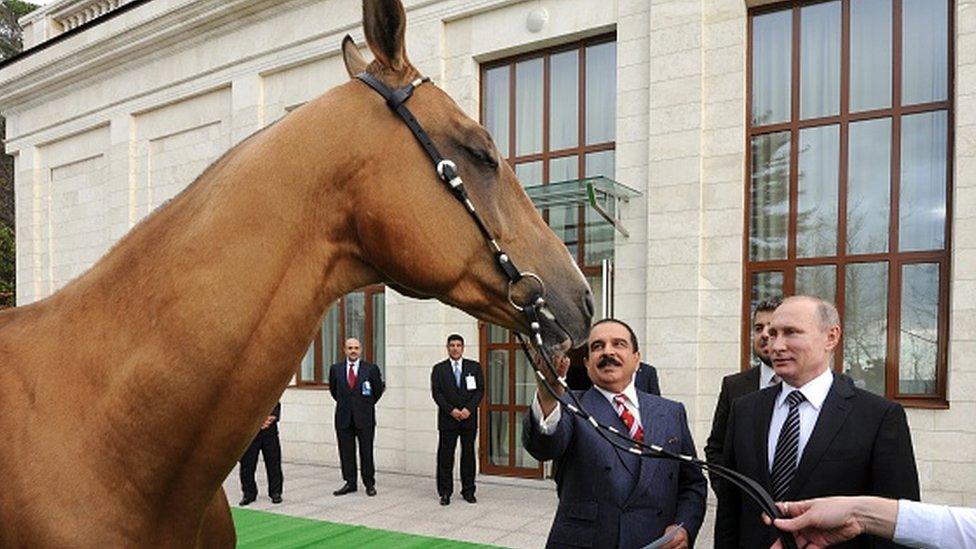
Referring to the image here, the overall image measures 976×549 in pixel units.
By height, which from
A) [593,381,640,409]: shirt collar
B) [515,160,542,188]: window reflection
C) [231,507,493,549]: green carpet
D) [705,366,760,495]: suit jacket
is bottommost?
[231,507,493,549]: green carpet

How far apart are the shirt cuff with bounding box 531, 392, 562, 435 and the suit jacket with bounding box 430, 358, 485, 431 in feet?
17.8

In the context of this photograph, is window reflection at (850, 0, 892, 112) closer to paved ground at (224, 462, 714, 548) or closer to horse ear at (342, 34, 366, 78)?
paved ground at (224, 462, 714, 548)

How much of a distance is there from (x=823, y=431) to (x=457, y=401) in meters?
5.75

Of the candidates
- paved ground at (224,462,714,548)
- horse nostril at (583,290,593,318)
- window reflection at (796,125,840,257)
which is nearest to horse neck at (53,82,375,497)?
horse nostril at (583,290,593,318)

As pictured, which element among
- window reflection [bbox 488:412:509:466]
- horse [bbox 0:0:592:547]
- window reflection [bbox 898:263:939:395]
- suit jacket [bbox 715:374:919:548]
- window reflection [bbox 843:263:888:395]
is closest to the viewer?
horse [bbox 0:0:592:547]

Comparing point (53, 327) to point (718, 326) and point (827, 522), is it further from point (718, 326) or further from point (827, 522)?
point (718, 326)

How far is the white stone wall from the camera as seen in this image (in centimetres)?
688

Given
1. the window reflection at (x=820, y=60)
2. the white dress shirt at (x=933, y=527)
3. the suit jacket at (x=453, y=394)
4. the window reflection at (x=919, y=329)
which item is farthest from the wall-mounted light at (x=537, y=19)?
the white dress shirt at (x=933, y=527)

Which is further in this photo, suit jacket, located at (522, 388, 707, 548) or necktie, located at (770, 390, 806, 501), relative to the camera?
suit jacket, located at (522, 388, 707, 548)

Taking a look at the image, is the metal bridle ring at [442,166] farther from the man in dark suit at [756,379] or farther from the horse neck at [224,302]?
the man in dark suit at [756,379]

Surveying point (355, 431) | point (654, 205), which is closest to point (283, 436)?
point (355, 431)

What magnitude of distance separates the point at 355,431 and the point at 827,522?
701 cm

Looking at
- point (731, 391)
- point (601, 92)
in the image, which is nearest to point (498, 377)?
point (601, 92)

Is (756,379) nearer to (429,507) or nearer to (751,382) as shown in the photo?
(751,382)
